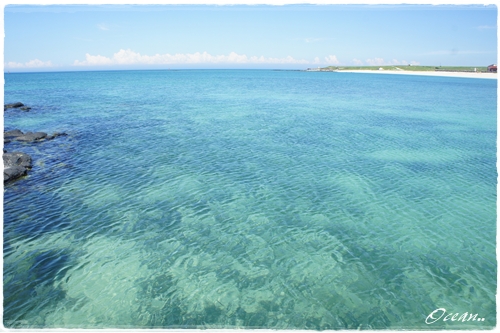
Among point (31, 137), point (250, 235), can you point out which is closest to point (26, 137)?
point (31, 137)

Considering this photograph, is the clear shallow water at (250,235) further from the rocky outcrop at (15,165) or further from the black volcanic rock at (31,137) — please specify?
the black volcanic rock at (31,137)

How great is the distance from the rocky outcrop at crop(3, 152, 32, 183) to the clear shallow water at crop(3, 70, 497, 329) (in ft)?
2.32

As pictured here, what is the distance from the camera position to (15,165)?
2144 cm

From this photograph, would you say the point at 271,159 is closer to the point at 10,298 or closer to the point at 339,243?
the point at 339,243

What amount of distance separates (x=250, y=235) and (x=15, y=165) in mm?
17681

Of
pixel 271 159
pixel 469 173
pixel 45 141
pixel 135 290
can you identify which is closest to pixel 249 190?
pixel 271 159

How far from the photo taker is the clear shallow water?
1050 centimetres

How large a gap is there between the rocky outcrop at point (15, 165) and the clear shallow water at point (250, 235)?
0.71 metres

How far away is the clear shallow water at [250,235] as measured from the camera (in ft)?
34.4

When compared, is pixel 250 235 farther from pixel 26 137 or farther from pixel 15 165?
pixel 26 137

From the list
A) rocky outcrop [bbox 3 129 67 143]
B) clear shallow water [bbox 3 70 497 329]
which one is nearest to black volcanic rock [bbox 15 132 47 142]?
rocky outcrop [bbox 3 129 67 143]

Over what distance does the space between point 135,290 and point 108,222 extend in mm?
5270

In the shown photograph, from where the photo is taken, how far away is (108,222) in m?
15.3

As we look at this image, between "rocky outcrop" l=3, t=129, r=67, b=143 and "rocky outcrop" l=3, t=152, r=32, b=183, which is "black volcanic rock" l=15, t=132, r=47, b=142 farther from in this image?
"rocky outcrop" l=3, t=152, r=32, b=183
